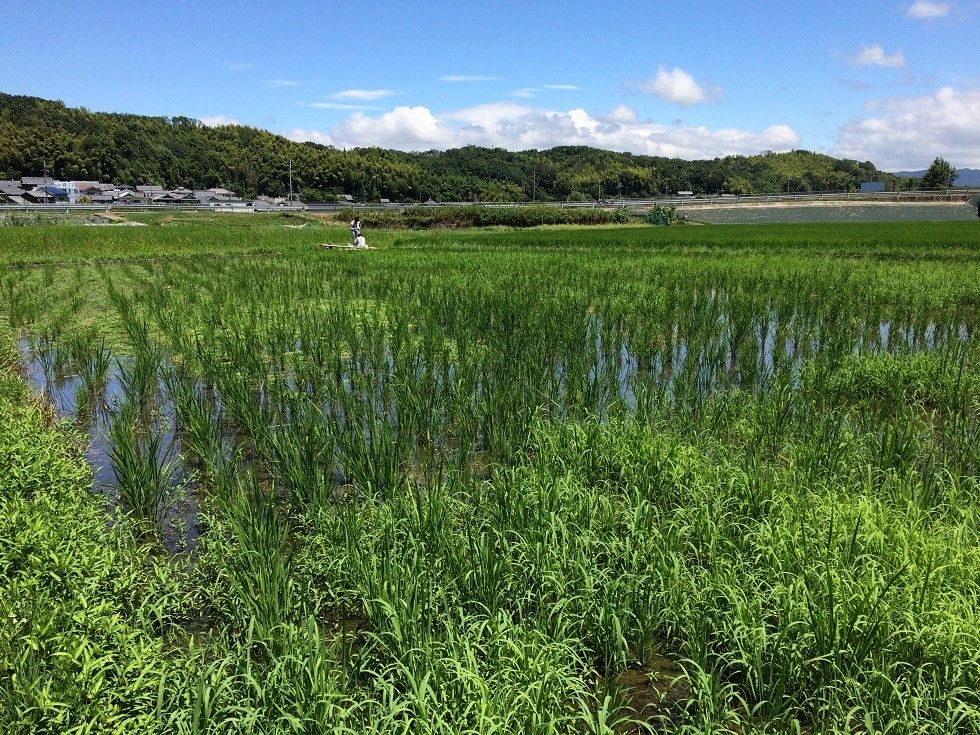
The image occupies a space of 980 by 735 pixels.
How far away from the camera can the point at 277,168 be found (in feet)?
309

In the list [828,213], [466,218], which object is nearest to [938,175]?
[828,213]

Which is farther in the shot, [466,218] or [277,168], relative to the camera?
[277,168]

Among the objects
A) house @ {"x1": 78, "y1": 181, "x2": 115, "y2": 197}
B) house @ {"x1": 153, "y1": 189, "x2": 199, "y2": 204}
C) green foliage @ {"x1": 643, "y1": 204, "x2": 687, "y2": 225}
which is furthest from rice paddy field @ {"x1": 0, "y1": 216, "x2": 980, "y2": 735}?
house @ {"x1": 78, "y1": 181, "x2": 115, "y2": 197}

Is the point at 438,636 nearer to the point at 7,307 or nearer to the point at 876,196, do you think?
the point at 7,307

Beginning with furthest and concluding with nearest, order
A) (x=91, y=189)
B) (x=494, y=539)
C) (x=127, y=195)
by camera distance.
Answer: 1. (x=91, y=189)
2. (x=127, y=195)
3. (x=494, y=539)

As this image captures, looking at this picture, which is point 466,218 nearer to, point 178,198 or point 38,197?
point 178,198

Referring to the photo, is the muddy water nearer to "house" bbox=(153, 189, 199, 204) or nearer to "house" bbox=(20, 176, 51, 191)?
"house" bbox=(153, 189, 199, 204)

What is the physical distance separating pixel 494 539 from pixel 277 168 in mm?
102121

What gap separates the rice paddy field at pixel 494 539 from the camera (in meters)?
2.12

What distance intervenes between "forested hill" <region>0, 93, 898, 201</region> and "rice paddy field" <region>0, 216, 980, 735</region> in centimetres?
8156

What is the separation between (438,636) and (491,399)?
2.48 meters

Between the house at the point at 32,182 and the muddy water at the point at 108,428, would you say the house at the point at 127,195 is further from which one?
the muddy water at the point at 108,428

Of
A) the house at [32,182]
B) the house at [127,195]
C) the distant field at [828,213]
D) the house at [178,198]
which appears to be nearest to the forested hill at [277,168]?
the house at [32,182]

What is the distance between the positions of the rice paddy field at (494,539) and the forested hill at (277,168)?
81.6m
